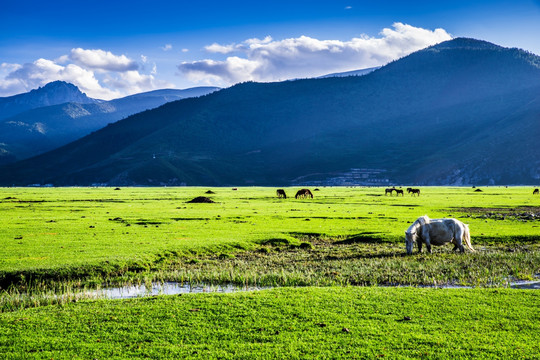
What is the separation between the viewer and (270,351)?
42.1ft

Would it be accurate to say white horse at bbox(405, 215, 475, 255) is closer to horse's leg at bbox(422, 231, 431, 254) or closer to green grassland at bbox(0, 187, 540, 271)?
horse's leg at bbox(422, 231, 431, 254)

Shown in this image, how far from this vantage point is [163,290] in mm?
22406

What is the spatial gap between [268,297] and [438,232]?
1689 centimetres

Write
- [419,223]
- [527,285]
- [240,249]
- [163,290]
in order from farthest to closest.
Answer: [240,249] → [419,223] → [163,290] → [527,285]

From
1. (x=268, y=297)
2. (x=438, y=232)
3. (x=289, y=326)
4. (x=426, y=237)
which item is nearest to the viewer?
(x=289, y=326)

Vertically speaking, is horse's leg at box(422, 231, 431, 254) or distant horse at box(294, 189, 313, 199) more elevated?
distant horse at box(294, 189, 313, 199)

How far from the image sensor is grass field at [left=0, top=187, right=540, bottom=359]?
13.4 m

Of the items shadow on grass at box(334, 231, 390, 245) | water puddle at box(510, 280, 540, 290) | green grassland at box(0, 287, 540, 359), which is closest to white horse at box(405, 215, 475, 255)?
shadow on grass at box(334, 231, 390, 245)

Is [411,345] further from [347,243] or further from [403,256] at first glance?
[347,243]

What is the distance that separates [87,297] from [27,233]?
71.0 ft

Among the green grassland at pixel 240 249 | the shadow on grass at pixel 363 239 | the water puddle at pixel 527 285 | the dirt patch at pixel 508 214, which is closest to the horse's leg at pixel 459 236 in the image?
the green grassland at pixel 240 249

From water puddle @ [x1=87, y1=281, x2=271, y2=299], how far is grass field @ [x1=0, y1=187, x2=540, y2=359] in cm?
98

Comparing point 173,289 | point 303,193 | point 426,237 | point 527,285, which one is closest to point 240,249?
point 173,289

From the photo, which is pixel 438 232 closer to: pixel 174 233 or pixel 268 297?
pixel 268 297
